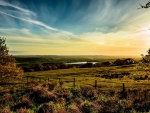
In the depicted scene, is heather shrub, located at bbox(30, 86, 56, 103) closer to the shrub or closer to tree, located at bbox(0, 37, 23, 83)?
the shrub

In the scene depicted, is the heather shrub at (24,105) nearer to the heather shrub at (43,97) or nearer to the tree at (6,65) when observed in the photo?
the heather shrub at (43,97)

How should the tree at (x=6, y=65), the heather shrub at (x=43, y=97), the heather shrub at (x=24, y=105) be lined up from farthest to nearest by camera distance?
the tree at (x=6, y=65), the heather shrub at (x=43, y=97), the heather shrub at (x=24, y=105)

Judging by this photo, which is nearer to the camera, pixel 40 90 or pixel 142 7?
pixel 142 7

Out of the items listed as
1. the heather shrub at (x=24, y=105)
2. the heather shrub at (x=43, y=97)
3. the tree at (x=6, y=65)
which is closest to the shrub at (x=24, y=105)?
the heather shrub at (x=24, y=105)

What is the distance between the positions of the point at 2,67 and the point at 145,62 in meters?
29.3

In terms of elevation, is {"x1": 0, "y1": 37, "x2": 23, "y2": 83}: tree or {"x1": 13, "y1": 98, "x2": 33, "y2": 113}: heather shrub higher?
{"x1": 0, "y1": 37, "x2": 23, "y2": 83}: tree

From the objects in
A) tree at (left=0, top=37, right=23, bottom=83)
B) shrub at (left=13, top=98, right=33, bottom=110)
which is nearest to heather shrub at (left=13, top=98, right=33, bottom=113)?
shrub at (left=13, top=98, right=33, bottom=110)

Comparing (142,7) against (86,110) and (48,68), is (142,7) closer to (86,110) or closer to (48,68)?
(86,110)

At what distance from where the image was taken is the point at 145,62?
1568 cm

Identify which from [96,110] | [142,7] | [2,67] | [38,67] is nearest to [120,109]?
[96,110]

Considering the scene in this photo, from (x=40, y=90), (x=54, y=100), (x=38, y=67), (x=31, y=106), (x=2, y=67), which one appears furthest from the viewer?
(x=38, y=67)

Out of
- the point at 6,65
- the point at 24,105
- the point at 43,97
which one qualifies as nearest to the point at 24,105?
the point at 24,105

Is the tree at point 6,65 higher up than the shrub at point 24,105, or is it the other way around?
the tree at point 6,65

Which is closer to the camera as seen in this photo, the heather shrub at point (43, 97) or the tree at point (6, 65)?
the heather shrub at point (43, 97)
